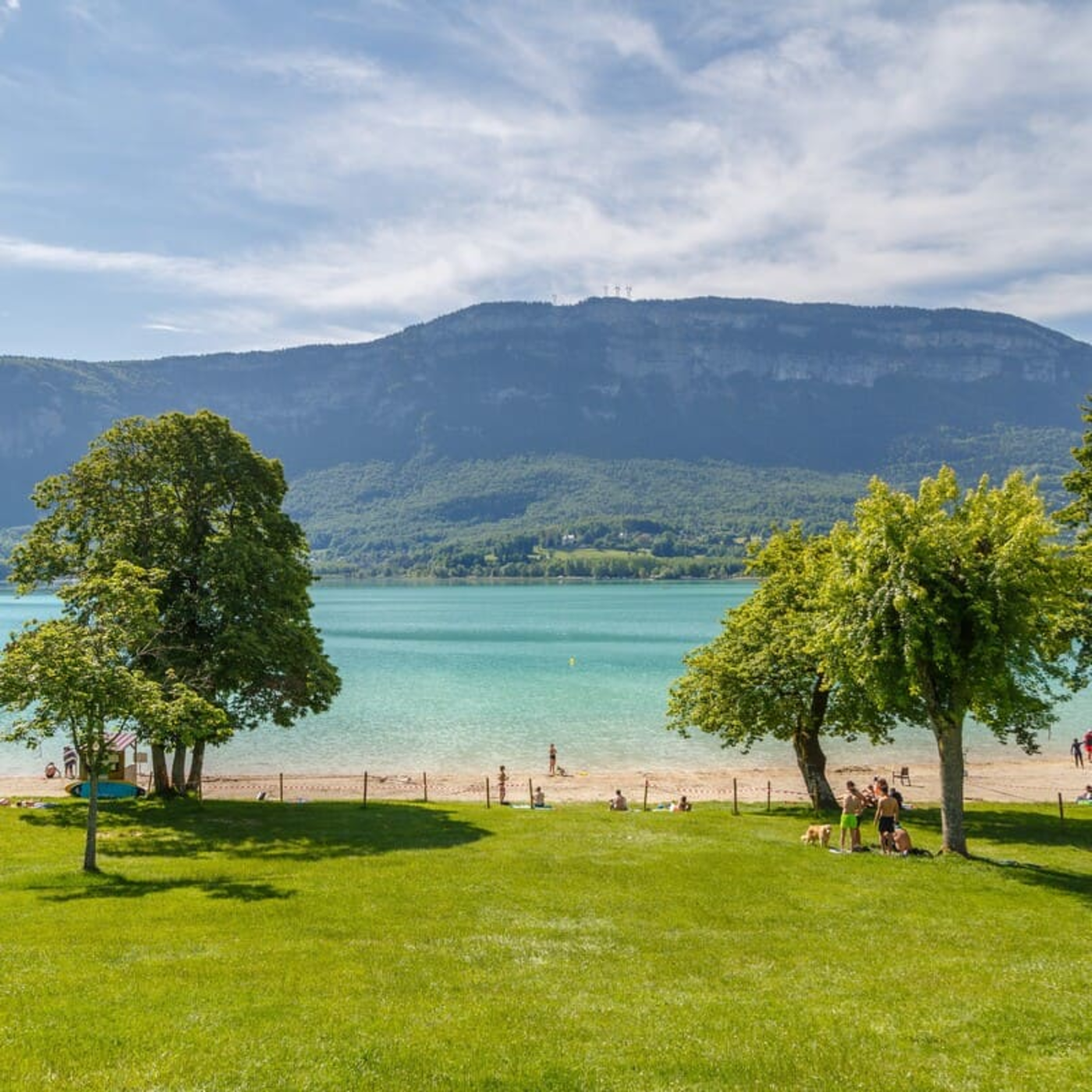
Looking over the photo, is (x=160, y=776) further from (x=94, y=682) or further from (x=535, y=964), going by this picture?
(x=535, y=964)

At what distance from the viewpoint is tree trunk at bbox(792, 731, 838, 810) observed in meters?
31.6

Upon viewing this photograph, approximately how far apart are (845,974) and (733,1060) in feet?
13.6

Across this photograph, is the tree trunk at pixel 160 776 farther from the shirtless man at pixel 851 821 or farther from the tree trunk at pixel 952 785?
the tree trunk at pixel 952 785

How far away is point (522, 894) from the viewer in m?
18.4

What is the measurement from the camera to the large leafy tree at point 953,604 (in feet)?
68.5

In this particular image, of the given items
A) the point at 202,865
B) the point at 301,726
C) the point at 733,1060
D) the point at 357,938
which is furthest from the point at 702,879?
the point at 301,726

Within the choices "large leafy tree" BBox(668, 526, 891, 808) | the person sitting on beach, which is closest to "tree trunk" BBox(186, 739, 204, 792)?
"large leafy tree" BBox(668, 526, 891, 808)

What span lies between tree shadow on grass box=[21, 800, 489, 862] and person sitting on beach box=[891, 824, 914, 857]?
39.1 feet

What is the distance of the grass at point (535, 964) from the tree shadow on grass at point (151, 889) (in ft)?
0.34

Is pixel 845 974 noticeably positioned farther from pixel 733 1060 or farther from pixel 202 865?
pixel 202 865

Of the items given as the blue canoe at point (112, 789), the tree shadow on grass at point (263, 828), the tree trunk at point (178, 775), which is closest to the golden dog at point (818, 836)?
the tree shadow on grass at point (263, 828)

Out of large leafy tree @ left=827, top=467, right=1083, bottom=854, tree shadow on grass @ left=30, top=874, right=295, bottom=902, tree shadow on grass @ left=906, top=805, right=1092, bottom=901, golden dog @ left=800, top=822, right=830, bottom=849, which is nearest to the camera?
tree shadow on grass @ left=30, top=874, right=295, bottom=902

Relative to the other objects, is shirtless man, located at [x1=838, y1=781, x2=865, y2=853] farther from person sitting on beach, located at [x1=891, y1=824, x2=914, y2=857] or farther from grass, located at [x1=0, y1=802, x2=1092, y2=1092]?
grass, located at [x1=0, y1=802, x2=1092, y2=1092]

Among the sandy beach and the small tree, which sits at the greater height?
the small tree
